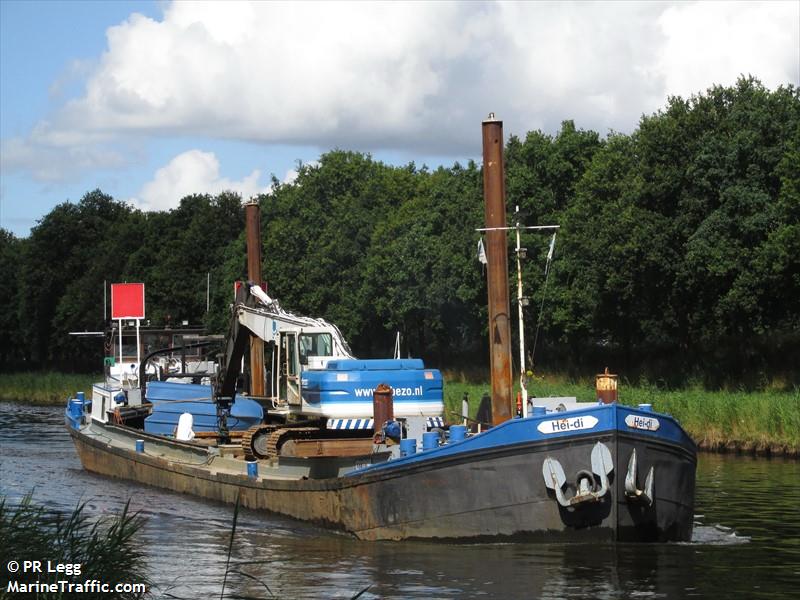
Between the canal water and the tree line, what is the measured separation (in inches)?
236

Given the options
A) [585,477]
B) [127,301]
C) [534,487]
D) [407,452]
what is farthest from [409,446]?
[127,301]

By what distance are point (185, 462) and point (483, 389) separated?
868 inches

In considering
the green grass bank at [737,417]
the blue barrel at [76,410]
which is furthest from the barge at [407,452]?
the blue barrel at [76,410]

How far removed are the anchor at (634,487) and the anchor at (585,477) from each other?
309 mm

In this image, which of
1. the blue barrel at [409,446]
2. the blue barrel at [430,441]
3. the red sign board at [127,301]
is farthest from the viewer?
the red sign board at [127,301]

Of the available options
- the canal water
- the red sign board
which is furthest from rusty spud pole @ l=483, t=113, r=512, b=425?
the red sign board

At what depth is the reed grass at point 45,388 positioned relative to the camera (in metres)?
71.2

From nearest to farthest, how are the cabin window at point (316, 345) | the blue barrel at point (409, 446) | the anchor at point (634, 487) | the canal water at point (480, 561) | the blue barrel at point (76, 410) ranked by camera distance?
the canal water at point (480, 561) < the anchor at point (634, 487) < the blue barrel at point (409, 446) < the cabin window at point (316, 345) < the blue barrel at point (76, 410)

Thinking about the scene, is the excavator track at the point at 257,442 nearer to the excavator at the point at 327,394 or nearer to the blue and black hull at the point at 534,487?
the excavator at the point at 327,394

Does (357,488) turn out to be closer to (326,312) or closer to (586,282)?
(586,282)

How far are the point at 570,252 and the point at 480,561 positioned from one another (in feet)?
112

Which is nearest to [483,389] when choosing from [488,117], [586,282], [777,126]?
[586,282]

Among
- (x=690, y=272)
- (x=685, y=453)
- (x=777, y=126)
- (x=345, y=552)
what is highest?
(x=777, y=126)

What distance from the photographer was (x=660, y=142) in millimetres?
44062
